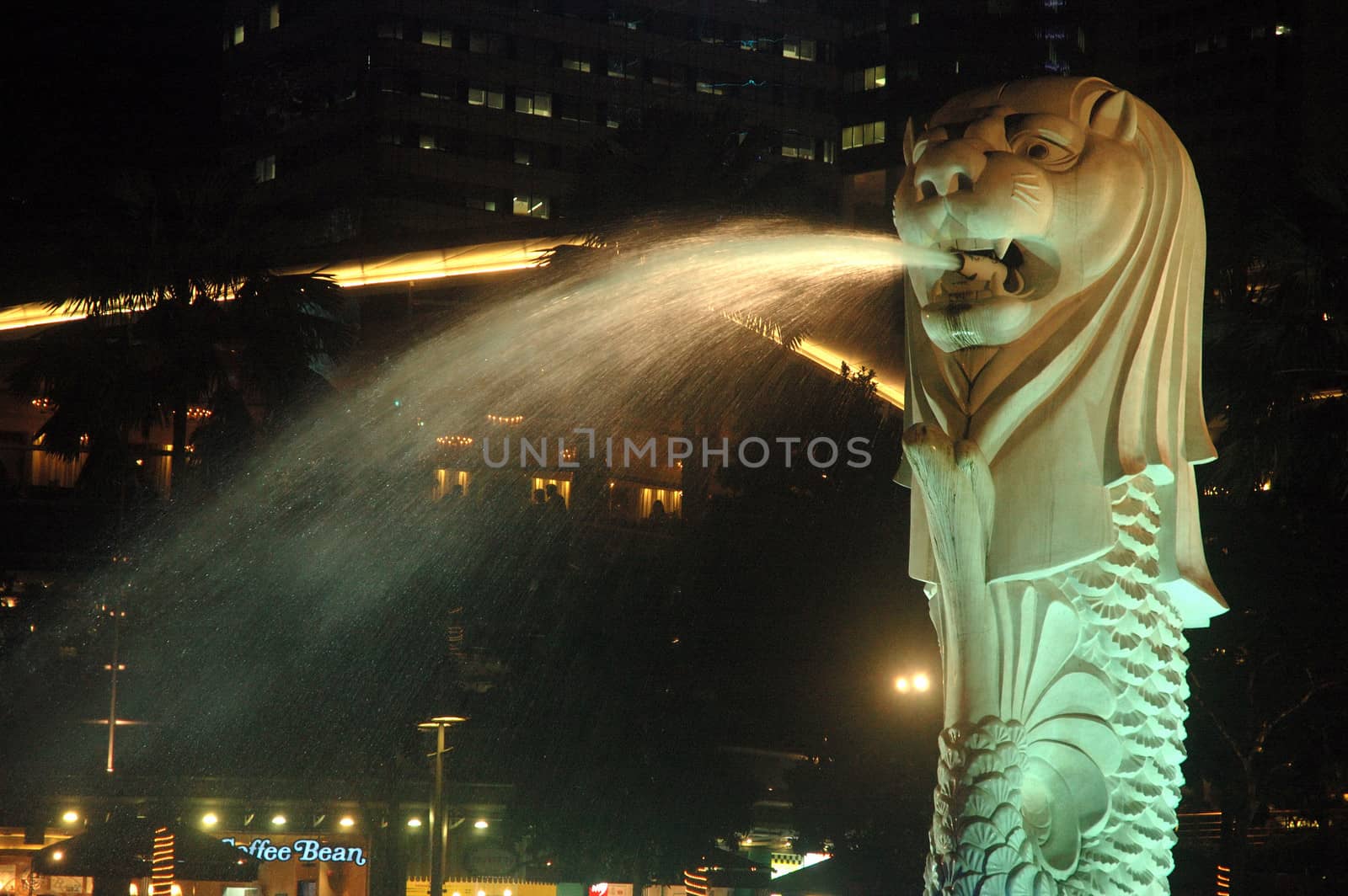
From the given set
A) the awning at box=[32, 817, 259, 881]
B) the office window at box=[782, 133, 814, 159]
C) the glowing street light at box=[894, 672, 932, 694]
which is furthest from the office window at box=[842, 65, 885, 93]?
the glowing street light at box=[894, 672, 932, 694]

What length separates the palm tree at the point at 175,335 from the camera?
22.4m

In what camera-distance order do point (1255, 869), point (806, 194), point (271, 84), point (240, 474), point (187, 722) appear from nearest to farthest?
point (1255, 869) → point (240, 474) → point (187, 722) → point (806, 194) → point (271, 84)

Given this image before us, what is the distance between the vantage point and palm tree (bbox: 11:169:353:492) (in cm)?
2236

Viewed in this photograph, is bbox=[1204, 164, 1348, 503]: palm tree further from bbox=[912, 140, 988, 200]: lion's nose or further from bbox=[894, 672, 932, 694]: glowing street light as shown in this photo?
bbox=[912, 140, 988, 200]: lion's nose

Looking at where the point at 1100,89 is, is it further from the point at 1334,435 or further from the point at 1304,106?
the point at 1304,106

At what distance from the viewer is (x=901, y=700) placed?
1884 cm

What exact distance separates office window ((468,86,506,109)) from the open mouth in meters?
79.2

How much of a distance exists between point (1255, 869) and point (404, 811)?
13108 millimetres

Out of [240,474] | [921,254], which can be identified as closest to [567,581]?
[240,474]

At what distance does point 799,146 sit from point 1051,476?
279 feet

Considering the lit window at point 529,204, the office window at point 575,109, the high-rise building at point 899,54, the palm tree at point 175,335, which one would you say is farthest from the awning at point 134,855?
the office window at point 575,109

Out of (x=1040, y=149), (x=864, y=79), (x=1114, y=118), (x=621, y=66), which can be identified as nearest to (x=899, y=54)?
(x=864, y=79)

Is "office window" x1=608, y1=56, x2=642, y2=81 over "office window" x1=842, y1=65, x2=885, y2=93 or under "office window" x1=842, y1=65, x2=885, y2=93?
under

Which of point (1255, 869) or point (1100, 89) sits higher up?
point (1100, 89)
